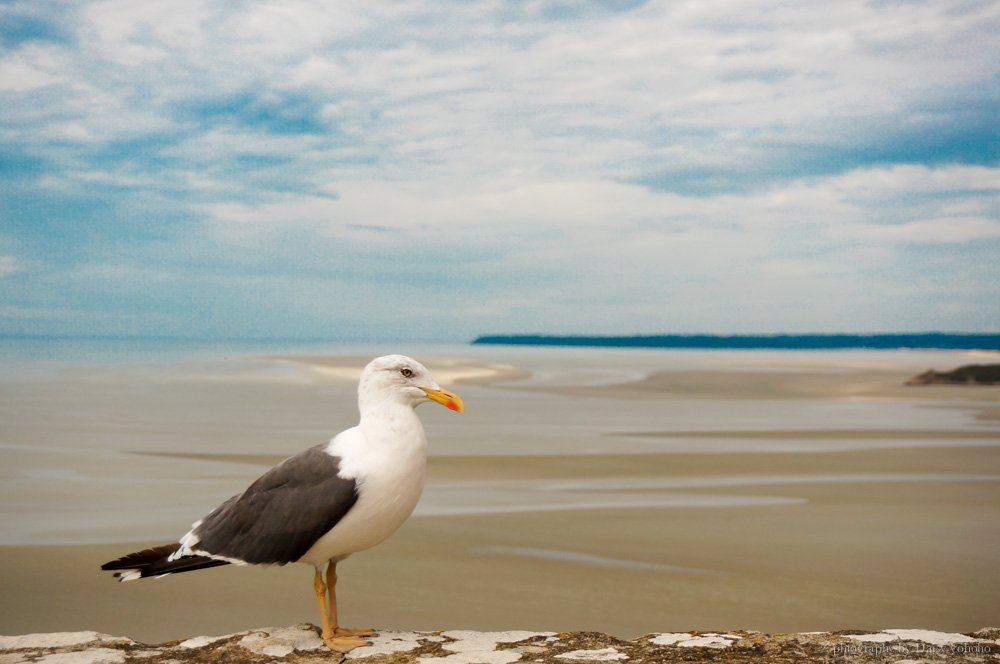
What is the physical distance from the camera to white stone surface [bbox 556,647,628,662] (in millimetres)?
5645

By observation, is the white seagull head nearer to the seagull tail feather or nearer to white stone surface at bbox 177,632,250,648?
the seagull tail feather

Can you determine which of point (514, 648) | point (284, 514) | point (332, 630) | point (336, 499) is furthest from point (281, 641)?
point (514, 648)

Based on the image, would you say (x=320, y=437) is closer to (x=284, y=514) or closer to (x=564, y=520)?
(x=564, y=520)

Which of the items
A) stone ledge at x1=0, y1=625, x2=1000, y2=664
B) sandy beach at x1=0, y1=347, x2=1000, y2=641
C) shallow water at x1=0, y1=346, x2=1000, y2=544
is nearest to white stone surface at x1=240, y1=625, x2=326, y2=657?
stone ledge at x1=0, y1=625, x2=1000, y2=664

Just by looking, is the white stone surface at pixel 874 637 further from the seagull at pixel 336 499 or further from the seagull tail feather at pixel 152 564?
the seagull tail feather at pixel 152 564

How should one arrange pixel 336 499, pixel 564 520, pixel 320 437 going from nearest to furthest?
pixel 336 499 → pixel 564 520 → pixel 320 437

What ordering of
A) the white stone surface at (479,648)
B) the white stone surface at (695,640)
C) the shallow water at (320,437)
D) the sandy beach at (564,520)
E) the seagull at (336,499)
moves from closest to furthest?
the white stone surface at (479,648)
the seagull at (336,499)
the white stone surface at (695,640)
the sandy beach at (564,520)
the shallow water at (320,437)

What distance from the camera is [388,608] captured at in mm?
8719

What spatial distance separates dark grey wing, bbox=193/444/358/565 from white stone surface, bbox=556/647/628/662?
1.57m

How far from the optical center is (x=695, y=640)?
19.8 feet

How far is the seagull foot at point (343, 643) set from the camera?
586 centimetres

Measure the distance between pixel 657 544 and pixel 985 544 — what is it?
3.92 meters

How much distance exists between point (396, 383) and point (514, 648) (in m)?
1.75

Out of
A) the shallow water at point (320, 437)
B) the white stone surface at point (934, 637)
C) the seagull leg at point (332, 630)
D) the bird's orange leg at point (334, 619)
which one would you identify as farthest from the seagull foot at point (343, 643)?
the shallow water at point (320, 437)
